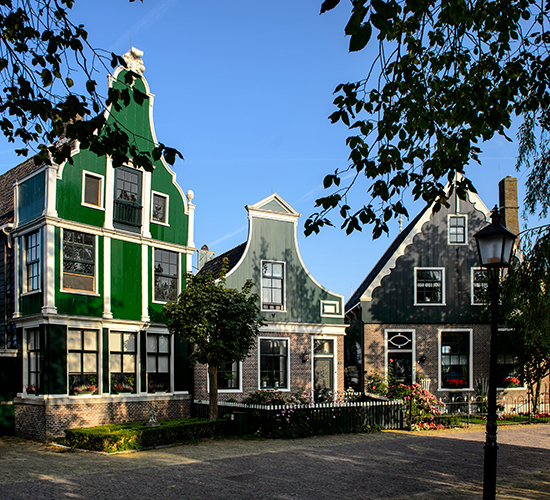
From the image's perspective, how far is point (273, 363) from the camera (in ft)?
76.4

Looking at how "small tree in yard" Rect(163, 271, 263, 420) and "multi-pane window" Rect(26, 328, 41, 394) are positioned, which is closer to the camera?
"small tree in yard" Rect(163, 271, 263, 420)

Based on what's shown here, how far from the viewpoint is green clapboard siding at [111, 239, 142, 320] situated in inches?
790

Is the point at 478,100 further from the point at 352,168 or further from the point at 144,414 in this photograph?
the point at 144,414

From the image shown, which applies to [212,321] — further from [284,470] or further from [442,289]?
[442,289]

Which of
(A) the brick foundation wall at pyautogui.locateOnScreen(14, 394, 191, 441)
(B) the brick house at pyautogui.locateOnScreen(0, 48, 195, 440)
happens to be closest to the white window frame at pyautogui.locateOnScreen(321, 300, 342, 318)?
(B) the brick house at pyautogui.locateOnScreen(0, 48, 195, 440)

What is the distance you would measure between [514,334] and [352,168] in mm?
19199

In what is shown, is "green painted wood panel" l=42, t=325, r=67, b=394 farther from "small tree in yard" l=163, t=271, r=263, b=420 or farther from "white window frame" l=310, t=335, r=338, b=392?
"white window frame" l=310, t=335, r=338, b=392

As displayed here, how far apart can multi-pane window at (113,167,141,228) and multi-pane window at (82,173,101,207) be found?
67cm

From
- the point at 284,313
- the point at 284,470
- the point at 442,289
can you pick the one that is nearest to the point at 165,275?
the point at 284,313

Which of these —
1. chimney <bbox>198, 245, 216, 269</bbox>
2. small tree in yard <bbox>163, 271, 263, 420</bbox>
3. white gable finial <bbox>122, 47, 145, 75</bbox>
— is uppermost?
white gable finial <bbox>122, 47, 145, 75</bbox>

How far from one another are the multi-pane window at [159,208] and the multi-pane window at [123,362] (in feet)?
14.1

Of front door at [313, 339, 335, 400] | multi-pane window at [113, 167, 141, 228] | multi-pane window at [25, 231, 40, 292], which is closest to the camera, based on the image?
multi-pane window at [25, 231, 40, 292]

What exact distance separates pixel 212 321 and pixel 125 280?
4.22m

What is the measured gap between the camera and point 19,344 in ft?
63.7
